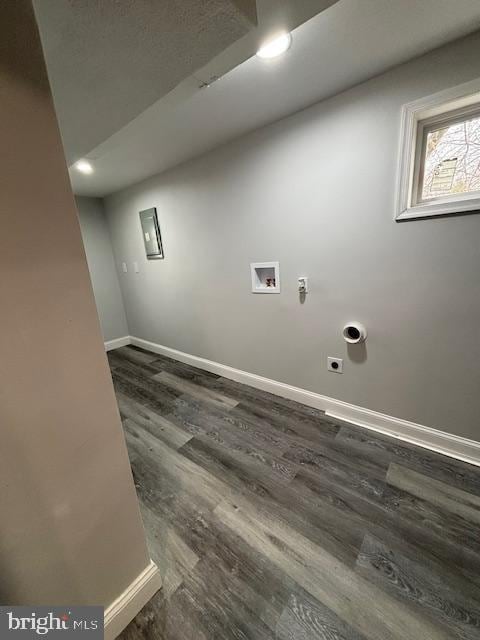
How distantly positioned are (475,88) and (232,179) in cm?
153

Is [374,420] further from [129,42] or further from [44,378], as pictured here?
[129,42]

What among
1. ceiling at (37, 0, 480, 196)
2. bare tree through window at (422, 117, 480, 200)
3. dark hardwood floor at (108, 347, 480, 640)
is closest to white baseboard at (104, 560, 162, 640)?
dark hardwood floor at (108, 347, 480, 640)

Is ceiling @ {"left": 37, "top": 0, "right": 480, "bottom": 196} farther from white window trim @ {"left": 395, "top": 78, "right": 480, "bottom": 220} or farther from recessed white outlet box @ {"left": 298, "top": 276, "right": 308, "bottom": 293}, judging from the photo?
recessed white outlet box @ {"left": 298, "top": 276, "right": 308, "bottom": 293}

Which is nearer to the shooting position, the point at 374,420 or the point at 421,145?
the point at 421,145

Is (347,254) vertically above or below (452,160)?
below

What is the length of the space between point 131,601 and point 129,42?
6.47ft

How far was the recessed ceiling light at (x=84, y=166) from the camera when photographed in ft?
7.21

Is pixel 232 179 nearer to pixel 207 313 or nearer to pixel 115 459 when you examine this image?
pixel 207 313

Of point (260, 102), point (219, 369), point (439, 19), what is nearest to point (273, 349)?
point (219, 369)

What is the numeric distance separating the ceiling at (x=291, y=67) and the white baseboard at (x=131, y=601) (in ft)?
6.37

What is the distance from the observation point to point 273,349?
231cm

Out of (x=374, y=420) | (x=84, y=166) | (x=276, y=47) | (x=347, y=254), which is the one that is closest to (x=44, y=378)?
(x=276, y=47)

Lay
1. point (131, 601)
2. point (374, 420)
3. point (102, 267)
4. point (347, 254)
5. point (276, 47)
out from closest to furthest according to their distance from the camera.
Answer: point (131, 601), point (276, 47), point (347, 254), point (374, 420), point (102, 267)

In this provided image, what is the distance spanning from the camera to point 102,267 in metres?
3.74
